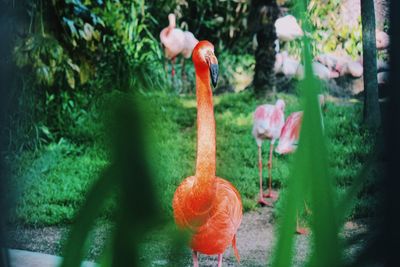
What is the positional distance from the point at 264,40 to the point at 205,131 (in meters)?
0.85

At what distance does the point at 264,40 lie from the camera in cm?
258

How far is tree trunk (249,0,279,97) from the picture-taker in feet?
8.43

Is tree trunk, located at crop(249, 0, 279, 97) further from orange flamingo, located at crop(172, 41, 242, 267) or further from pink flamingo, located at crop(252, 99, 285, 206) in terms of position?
orange flamingo, located at crop(172, 41, 242, 267)

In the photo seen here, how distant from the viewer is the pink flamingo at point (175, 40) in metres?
2.53

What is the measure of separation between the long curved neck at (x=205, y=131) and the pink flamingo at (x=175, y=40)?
62cm

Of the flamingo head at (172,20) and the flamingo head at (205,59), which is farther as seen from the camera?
the flamingo head at (172,20)

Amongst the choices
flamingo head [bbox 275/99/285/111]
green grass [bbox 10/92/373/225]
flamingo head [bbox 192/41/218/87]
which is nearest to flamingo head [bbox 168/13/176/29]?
green grass [bbox 10/92/373/225]

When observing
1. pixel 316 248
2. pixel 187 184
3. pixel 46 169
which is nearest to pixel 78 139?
pixel 46 169

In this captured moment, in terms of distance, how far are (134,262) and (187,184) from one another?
1754 mm

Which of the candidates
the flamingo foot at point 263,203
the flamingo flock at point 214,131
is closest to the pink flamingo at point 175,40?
the flamingo flock at point 214,131

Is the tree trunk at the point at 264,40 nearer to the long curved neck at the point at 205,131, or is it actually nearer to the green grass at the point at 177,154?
the green grass at the point at 177,154

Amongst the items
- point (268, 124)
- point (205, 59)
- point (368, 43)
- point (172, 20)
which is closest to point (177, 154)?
point (268, 124)

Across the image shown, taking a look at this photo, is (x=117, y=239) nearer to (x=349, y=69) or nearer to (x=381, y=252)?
(x=381, y=252)

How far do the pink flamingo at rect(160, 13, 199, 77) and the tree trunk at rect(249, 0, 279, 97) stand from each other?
0.22m
